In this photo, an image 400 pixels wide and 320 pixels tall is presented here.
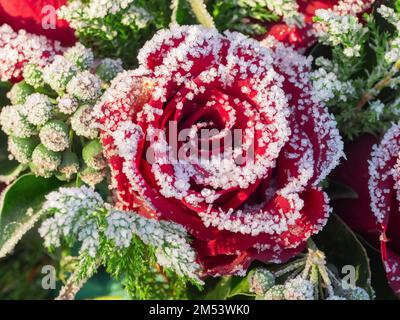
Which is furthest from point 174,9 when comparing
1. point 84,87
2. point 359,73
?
point 359,73

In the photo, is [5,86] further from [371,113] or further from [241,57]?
[371,113]

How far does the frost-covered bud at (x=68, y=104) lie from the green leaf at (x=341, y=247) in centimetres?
37

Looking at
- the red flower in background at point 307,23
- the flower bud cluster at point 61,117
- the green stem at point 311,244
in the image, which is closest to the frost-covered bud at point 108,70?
the flower bud cluster at point 61,117

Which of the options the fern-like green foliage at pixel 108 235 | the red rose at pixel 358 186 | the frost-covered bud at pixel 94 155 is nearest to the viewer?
the fern-like green foliage at pixel 108 235

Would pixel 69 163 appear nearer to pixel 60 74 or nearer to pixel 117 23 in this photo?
pixel 60 74

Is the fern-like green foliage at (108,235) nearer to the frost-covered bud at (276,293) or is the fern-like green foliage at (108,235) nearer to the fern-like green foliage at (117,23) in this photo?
the frost-covered bud at (276,293)

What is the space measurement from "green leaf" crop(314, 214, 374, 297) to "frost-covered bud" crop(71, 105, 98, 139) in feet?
1.11

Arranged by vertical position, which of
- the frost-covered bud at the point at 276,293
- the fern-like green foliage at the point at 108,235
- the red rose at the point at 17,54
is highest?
the red rose at the point at 17,54

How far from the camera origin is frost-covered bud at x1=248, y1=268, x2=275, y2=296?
0.77 meters

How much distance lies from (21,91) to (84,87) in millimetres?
97

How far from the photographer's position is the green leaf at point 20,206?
808 mm

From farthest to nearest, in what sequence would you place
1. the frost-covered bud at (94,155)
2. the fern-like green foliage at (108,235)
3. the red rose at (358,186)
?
1. the red rose at (358,186)
2. the frost-covered bud at (94,155)
3. the fern-like green foliage at (108,235)

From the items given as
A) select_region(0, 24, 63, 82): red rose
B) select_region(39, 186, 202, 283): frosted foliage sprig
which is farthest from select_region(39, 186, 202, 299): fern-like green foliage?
select_region(0, 24, 63, 82): red rose

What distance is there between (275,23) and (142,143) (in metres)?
0.31
